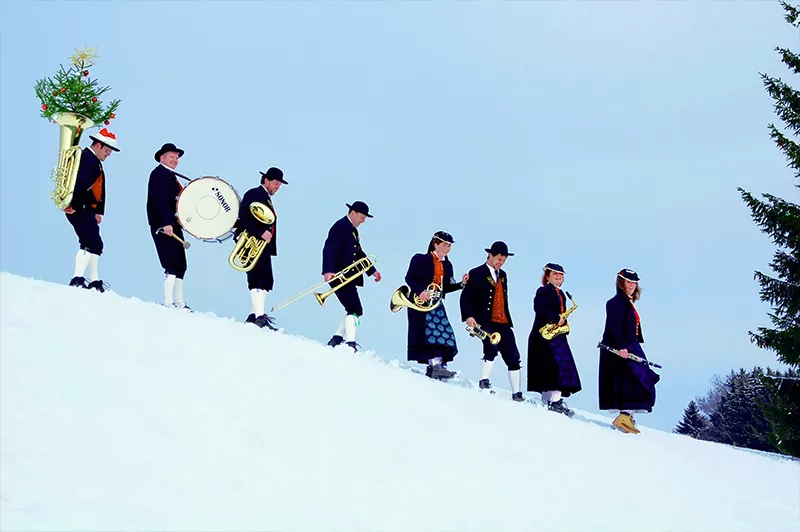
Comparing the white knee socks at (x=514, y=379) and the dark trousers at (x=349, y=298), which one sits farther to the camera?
the white knee socks at (x=514, y=379)

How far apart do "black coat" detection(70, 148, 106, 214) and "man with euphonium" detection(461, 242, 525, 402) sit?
17.9ft

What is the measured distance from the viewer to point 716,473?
12.2 meters

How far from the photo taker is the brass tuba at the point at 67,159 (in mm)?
11812

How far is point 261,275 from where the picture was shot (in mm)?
12172

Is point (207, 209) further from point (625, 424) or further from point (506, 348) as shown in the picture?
point (625, 424)

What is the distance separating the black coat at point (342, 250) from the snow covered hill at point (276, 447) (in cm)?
121

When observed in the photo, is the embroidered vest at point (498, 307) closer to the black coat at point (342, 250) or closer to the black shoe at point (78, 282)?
the black coat at point (342, 250)

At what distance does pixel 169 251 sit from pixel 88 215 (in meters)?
1.19

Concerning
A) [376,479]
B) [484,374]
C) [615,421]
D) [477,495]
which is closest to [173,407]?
[376,479]

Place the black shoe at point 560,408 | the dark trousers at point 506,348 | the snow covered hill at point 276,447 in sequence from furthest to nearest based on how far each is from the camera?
the black shoe at point 560,408 → the dark trousers at point 506,348 → the snow covered hill at point 276,447

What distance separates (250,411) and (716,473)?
7.08 metres

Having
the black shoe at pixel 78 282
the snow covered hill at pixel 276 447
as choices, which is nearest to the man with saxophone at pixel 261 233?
the snow covered hill at pixel 276 447

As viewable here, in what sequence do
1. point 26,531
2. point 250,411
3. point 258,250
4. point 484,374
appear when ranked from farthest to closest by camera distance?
point 484,374 < point 258,250 < point 250,411 < point 26,531

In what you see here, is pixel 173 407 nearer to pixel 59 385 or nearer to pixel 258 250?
pixel 59 385
